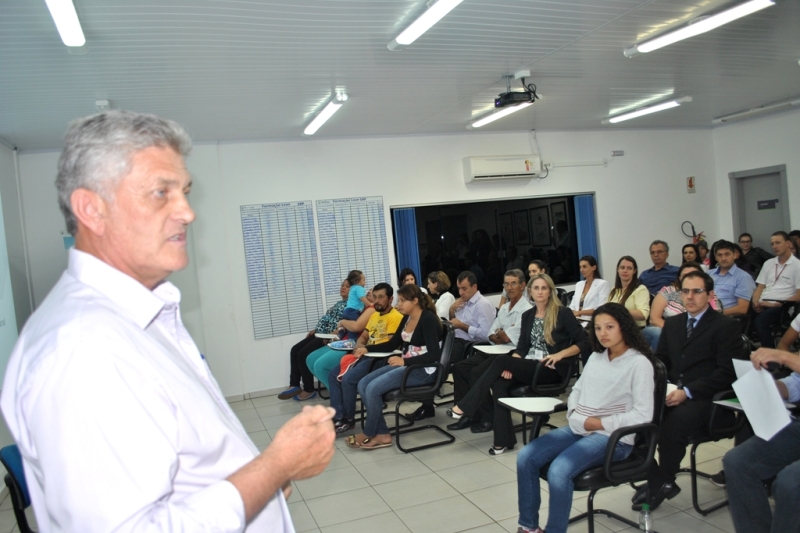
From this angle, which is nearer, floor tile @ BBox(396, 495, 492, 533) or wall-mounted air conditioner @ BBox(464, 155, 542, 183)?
floor tile @ BBox(396, 495, 492, 533)

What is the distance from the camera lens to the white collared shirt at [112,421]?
75cm

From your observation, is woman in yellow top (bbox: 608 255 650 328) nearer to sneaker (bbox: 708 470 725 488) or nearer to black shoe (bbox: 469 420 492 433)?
black shoe (bbox: 469 420 492 433)

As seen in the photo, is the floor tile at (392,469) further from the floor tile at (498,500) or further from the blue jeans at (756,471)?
the blue jeans at (756,471)

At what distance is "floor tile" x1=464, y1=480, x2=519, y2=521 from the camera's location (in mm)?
Answer: 3320

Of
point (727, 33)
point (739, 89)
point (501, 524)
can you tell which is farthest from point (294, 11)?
point (739, 89)

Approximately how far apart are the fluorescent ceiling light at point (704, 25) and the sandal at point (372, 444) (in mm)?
3792

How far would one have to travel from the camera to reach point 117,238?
0.94 m

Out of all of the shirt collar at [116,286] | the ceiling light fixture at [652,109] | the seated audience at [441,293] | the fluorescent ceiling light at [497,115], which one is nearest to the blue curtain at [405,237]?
the seated audience at [441,293]

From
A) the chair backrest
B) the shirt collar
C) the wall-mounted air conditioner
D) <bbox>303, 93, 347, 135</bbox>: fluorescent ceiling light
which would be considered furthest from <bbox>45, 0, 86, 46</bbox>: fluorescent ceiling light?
the wall-mounted air conditioner

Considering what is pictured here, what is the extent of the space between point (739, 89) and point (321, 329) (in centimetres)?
568

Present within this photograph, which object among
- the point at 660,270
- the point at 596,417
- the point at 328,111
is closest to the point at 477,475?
the point at 596,417

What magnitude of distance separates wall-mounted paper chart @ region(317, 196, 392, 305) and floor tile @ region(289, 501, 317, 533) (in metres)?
3.66

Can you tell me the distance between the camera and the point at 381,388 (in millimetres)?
4660

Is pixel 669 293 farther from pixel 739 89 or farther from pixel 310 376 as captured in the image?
pixel 310 376
